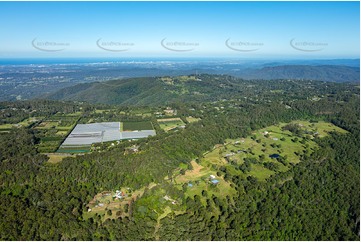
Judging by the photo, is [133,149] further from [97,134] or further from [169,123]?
[169,123]

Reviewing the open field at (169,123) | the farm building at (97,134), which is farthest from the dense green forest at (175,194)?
the open field at (169,123)

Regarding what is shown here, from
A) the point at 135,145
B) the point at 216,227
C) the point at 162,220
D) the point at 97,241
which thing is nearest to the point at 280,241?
the point at 216,227

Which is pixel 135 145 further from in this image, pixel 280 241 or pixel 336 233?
pixel 336 233

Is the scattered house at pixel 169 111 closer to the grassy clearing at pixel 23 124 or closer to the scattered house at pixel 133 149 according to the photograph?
the scattered house at pixel 133 149


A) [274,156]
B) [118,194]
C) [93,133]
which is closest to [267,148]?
[274,156]

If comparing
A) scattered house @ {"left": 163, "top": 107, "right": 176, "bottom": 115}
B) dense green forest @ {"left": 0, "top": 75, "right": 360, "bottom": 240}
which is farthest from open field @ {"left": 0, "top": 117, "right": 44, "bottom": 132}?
scattered house @ {"left": 163, "top": 107, "right": 176, "bottom": 115}

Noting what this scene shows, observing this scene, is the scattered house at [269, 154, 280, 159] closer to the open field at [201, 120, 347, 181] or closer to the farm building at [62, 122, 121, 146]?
the open field at [201, 120, 347, 181]
